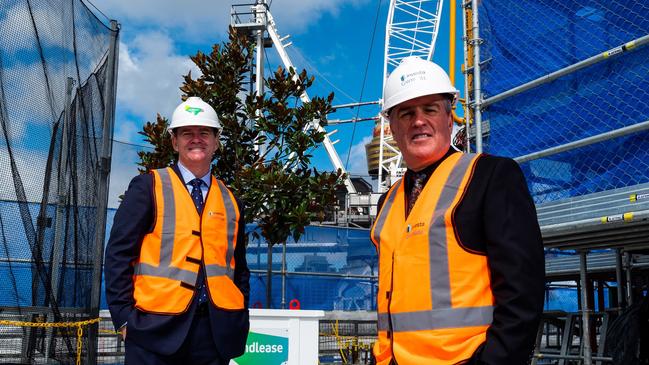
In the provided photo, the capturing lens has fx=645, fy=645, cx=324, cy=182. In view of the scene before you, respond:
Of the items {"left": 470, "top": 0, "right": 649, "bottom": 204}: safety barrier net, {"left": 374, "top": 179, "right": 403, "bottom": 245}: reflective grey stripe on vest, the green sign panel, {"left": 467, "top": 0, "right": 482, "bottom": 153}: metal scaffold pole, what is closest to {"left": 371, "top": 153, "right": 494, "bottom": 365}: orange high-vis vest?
{"left": 374, "top": 179, "right": 403, "bottom": 245}: reflective grey stripe on vest

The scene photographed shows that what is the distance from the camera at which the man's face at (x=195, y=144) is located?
3.82m

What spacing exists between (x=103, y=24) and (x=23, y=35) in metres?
2.00

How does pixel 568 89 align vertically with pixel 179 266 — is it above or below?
above

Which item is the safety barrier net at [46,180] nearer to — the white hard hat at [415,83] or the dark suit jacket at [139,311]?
the dark suit jacket at [139,311]

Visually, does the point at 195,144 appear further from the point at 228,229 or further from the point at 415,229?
the point at 415,229

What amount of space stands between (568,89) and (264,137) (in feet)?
11.9

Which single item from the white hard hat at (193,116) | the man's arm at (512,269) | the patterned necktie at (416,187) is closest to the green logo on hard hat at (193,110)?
the white hard hat at (193,116)

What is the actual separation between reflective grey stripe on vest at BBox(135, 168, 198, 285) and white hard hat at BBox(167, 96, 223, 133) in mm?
454

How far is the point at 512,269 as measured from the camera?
2.07m

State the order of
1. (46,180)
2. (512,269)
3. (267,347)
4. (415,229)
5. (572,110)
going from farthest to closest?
(572,110) → (267,347) → (46,180) → (415,229) → (512,269)

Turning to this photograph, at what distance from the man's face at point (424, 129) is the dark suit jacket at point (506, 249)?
0.76 feet

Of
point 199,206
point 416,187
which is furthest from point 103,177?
point 416,187

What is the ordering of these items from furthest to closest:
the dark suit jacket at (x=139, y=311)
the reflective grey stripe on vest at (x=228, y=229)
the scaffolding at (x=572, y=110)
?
the scaffolding at (x=572, y=110)
the reflective grey stripe on vest at (x=228, y=229)
the dark suit jacket at (x=139, y=311)

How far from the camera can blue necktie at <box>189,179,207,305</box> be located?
11.7 feet
